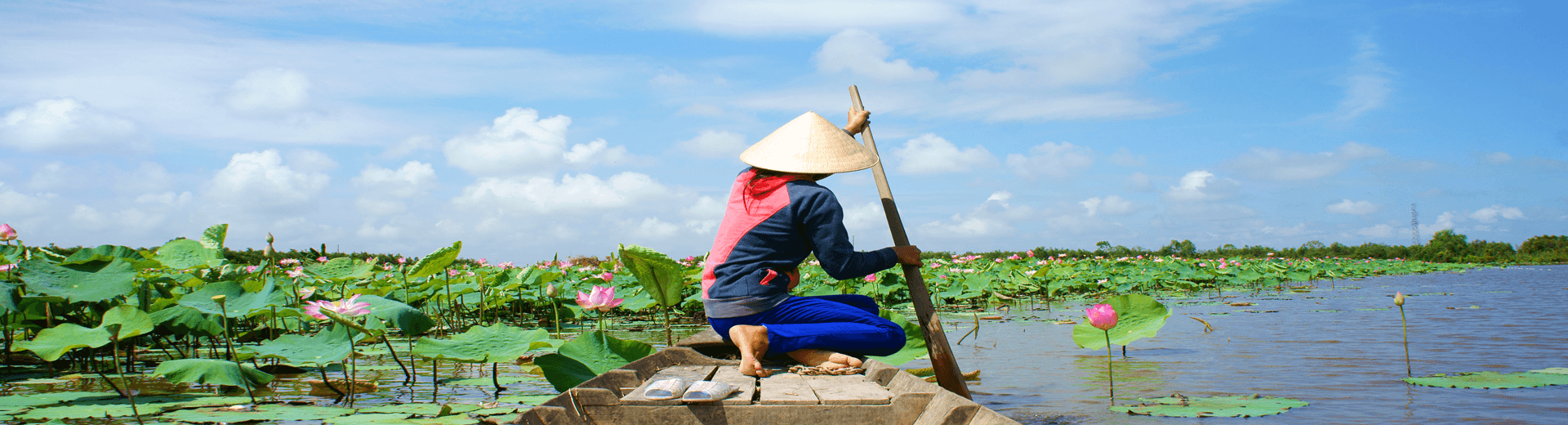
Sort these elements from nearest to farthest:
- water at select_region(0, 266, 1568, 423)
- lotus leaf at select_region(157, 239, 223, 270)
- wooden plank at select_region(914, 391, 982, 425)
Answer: wooden plank at select_region(914, 391, 982, 425), water at select_region(0, 266, 1568, 423), lotus leaf at select_region(157, 239, 223, 270)

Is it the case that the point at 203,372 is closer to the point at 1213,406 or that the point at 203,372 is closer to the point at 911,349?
the point at 911,349

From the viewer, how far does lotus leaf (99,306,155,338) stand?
8.45ft

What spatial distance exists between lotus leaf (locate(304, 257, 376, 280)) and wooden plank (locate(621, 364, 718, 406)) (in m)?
3.39

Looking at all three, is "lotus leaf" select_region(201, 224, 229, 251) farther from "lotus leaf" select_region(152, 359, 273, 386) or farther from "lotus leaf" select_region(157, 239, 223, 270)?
"lotus leaf" select_region(152, 359, 273, 386)

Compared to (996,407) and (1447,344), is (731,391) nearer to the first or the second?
(996,407)

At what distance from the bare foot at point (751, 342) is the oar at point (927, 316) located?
1.90 feet

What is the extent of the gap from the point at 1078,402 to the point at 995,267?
802 centimetres

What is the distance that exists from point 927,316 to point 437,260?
2.23 m

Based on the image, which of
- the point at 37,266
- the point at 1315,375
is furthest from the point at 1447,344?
the point at 37,266

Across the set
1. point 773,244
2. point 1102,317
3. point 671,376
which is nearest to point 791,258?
point 773,244

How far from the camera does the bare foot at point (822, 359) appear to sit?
90.3 inches

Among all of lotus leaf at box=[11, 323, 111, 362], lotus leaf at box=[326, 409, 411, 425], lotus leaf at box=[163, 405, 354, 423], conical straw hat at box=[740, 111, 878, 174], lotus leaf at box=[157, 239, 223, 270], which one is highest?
conical straw hat at box=[740, 111, 878, 174]

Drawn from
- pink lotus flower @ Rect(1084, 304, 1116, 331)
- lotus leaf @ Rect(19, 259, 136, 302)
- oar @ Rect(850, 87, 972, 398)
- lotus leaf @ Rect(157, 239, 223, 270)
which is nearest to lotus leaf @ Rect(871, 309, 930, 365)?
oar @ Rect(850, 87, 972, 398)

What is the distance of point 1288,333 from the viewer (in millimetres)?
4727
